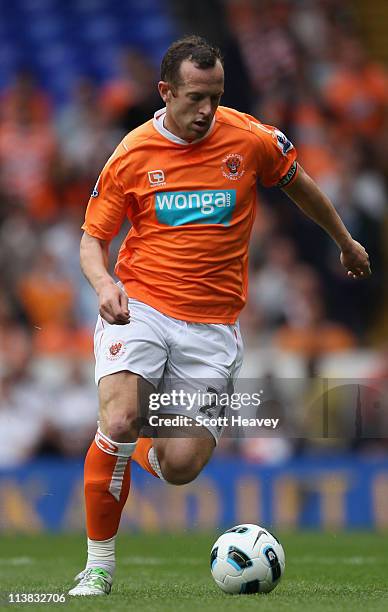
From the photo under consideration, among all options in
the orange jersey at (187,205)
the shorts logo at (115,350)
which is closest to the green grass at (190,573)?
the shorts logo at (115,350)

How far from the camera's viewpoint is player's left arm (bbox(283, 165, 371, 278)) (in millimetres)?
6273

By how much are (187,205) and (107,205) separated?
0.36m

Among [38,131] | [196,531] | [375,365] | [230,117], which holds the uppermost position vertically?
[230,117]

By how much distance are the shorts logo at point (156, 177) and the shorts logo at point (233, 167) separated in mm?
285

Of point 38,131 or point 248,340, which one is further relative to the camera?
point 38,131

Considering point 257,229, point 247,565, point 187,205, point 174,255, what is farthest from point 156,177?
point 257,229

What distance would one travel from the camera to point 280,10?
1483 centimetres

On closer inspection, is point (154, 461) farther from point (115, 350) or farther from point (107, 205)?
point (107, 205)

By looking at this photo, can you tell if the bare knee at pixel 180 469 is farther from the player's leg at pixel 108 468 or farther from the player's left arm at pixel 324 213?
the player's left arm at pixel 324 213

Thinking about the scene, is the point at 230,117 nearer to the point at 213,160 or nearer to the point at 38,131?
the point at 213,160

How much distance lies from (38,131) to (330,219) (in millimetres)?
8694

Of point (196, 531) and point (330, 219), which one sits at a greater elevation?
point (330, 219)

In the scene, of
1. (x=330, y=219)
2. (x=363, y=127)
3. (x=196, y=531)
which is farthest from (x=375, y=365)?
(x=330, y=219)

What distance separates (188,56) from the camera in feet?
19.2
